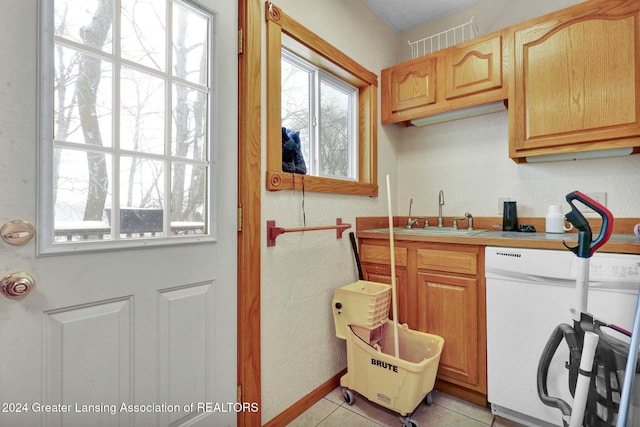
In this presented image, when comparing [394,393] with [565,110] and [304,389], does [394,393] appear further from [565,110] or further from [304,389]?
[565,110]

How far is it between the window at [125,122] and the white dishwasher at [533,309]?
58.3 inches

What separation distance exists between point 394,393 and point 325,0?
2264mm

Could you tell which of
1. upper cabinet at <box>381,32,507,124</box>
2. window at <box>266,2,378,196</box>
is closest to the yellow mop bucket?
window at <box>266,2,378,196</box>

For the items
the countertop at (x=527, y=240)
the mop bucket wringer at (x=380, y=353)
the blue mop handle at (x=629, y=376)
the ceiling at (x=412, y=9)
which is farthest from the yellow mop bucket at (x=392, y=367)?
the ceiling at (x=412, y=9)

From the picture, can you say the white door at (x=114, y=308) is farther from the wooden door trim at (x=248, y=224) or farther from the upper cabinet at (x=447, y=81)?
the upper cabinet at (x=447, y=81)

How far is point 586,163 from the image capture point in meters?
1.83

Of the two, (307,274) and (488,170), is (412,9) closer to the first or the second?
(488,170)

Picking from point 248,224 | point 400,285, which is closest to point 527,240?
point 400,285

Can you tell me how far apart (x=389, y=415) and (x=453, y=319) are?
2.05ft

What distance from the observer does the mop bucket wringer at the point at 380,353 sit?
1.42m

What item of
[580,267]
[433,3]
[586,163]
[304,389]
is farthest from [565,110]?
[304,389]

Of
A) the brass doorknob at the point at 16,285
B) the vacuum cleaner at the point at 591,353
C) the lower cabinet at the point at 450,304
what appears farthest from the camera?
the lower cabinet at the point at 450,304

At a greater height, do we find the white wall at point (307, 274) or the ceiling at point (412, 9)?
the ceiling at point (412, 9)

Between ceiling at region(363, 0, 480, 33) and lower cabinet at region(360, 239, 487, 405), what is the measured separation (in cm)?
180
